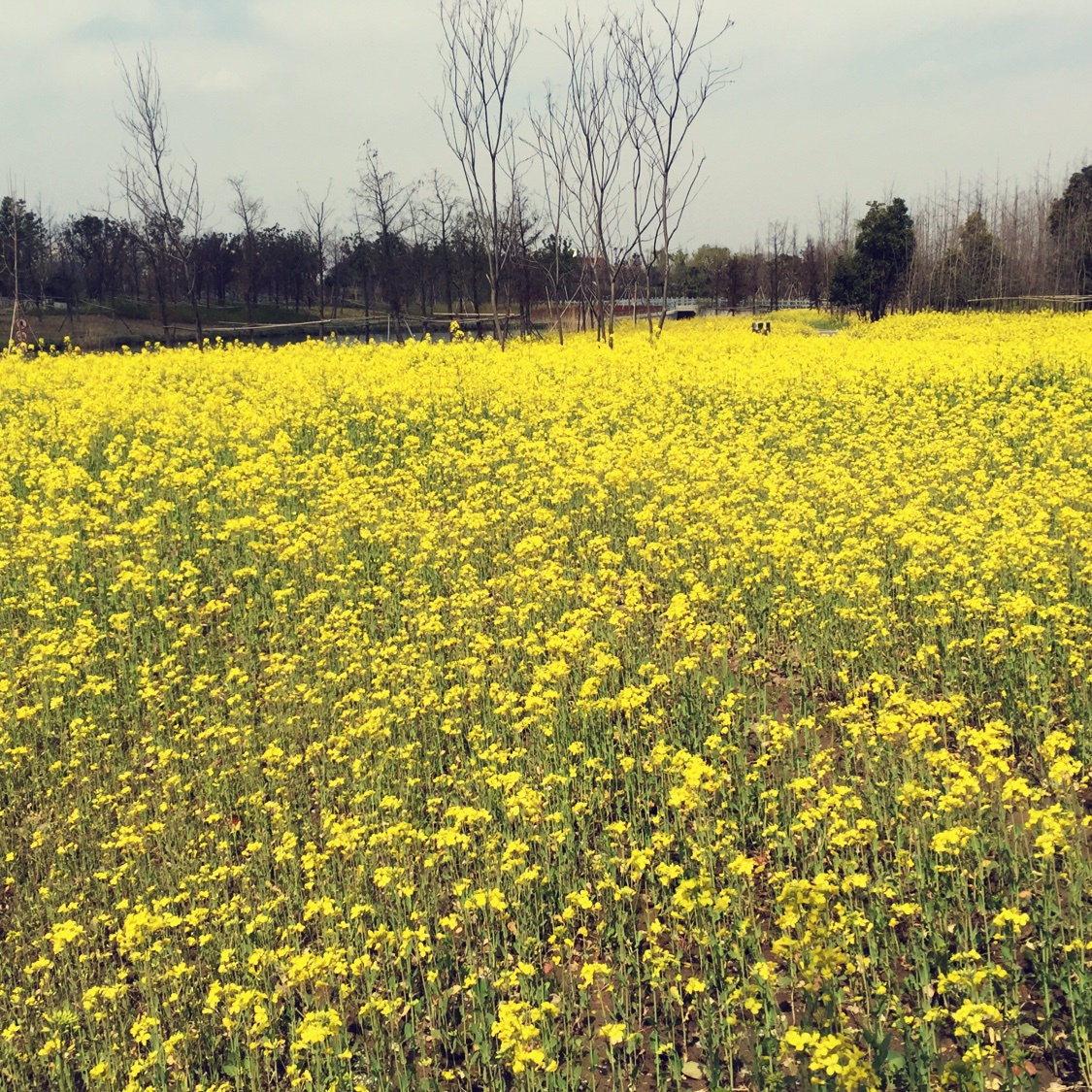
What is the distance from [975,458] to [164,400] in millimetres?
11851

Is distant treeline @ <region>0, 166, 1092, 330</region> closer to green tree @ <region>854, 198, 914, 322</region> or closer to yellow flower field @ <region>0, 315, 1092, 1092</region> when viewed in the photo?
green tree @ <region>854, 198, 914, 322</region>

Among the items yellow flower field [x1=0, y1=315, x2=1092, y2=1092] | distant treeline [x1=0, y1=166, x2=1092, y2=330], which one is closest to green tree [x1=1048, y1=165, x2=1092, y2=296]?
distant treeline [x1=0, y1=166, x2=1092, y2=330]

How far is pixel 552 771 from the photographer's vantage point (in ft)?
19.4

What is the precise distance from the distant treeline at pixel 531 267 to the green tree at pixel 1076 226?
87 mm

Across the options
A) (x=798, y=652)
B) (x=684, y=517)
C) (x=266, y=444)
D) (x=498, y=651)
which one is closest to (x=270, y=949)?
(x=498, y=651)

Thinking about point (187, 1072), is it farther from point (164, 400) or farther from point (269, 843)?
point (164, 400)

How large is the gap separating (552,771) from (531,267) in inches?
1860

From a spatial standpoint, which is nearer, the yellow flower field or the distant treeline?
the yellow flower field

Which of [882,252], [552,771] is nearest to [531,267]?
[882,252]

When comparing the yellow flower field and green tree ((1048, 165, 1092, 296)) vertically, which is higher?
green tree ((1048, 165, 1092, 296))

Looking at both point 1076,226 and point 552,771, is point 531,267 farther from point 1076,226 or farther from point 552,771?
point 552,771

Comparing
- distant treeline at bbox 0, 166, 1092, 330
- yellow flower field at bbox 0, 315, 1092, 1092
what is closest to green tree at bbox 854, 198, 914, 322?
distant treeline at bbox 0, 166, 1092, 330

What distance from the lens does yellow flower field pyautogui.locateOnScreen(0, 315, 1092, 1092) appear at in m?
4.05

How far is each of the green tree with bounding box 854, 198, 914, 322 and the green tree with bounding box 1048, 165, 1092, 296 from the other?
7.05 meters
